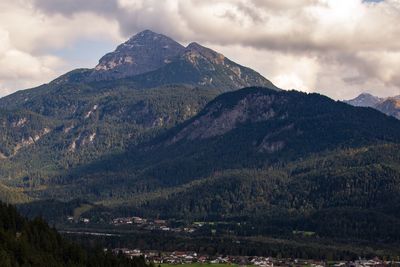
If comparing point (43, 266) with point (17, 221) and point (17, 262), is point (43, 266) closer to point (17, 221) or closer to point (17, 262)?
point (17, 262)

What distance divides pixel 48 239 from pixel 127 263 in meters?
19.2

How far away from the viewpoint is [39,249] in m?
159

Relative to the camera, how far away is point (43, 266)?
484 feet

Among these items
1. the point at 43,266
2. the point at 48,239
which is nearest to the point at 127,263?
the point at 48,239

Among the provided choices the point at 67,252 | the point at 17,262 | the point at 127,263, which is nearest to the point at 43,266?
the point at 17,262

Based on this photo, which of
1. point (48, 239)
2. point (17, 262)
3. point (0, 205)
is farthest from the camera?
point (0, 205)

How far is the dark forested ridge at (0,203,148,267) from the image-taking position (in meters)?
148

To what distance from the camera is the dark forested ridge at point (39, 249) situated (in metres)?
148

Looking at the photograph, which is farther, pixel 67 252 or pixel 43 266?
pixel 67 252

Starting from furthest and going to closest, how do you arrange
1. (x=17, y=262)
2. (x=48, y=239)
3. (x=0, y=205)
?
(x=0, y=205), (x=48, y=239), (x=17, y=262)

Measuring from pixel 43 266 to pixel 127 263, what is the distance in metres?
31.0

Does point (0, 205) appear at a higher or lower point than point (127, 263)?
higher

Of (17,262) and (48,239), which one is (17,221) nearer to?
(48,239)

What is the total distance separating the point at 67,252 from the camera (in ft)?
548
